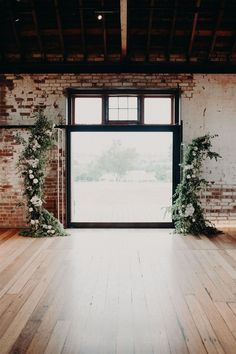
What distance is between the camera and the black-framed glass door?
7.58 meters

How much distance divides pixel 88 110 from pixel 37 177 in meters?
1.87

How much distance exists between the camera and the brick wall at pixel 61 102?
7441mm

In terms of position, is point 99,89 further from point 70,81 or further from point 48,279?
point 48,279

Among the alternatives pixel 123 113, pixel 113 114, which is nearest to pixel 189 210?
pixel 123 113

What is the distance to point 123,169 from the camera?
8.04 metres
